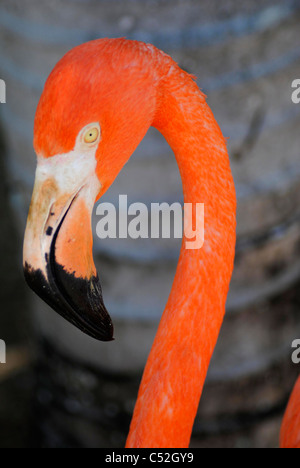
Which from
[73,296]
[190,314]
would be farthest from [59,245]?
[190,314]

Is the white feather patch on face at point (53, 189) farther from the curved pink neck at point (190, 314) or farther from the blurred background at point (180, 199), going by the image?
the blurred background at point (180, 199)

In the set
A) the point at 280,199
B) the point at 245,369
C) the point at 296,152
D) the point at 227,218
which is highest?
the point at 296,152

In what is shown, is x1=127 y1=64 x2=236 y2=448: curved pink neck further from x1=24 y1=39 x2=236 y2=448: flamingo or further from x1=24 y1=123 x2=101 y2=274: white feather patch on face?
x1=24 y1=123 x2=101 y2=274: white feather patch on face

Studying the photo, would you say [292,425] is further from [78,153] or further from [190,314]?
[78,153]

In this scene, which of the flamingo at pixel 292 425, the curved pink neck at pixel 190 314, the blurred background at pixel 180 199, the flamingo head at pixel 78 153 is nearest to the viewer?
the flamingo head at pixel 78 153

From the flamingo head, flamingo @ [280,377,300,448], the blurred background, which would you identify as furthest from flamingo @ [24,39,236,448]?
the blurred background

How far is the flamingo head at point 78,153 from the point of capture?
2.41 ft

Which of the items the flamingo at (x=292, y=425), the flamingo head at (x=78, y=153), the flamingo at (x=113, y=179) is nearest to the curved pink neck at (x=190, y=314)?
the flamingo at (x=113, y=179)

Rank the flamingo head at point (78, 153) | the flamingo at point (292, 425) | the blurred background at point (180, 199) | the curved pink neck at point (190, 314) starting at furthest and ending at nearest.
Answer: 1. the blurred background at point (180, 199)
2. the flamingo at point (292, 425)
3. the curved pink neck at point (190, 314)
4. the flamingo head at point (78, 153)

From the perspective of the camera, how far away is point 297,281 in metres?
1.72

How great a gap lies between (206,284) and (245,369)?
33.0 inches
